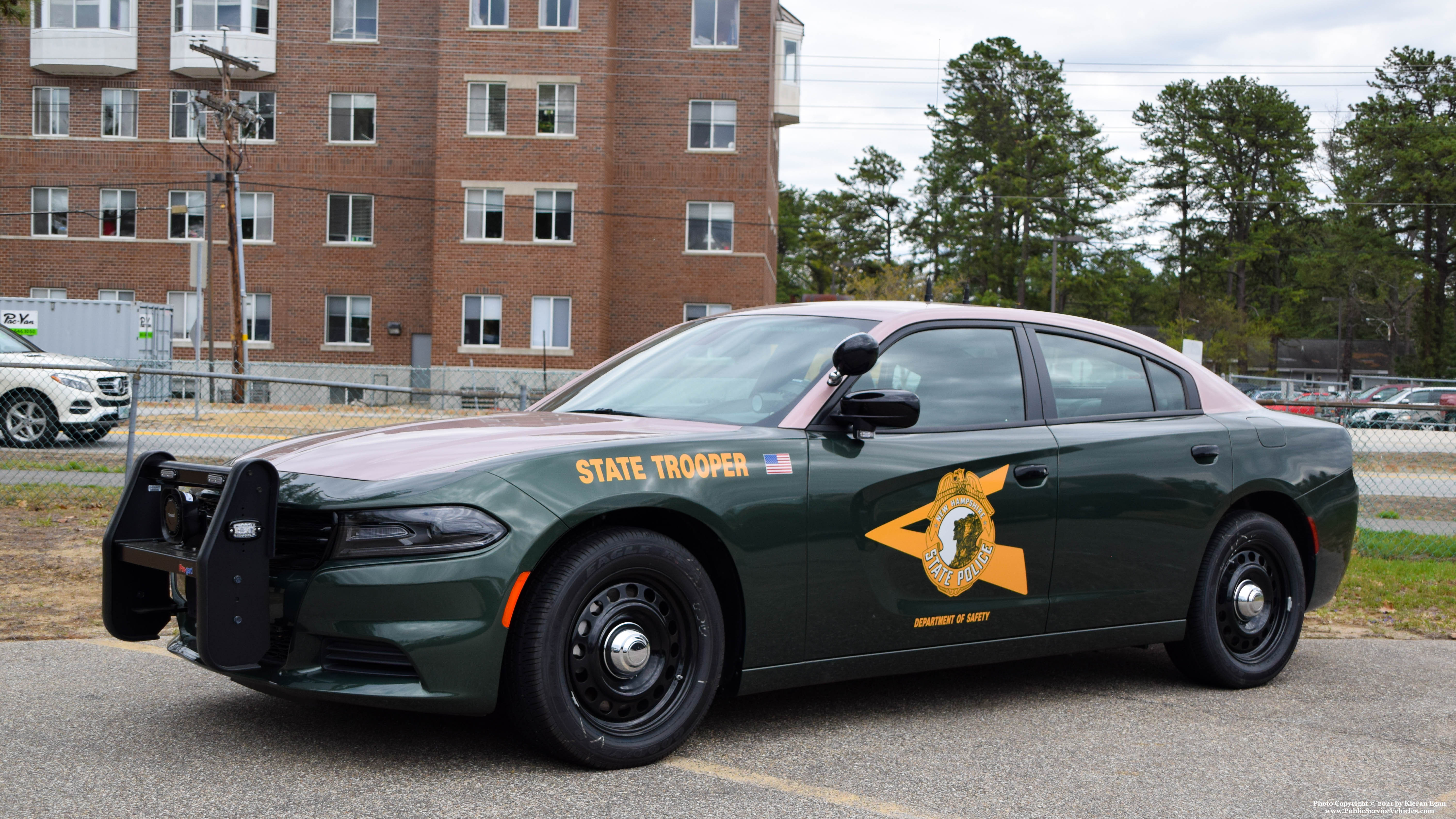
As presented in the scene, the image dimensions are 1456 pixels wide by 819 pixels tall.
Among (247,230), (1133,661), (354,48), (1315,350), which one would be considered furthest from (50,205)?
(1315,350)

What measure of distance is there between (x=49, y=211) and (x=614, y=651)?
42.2m

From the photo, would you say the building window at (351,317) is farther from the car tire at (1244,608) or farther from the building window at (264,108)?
the car tire at (1244,608)

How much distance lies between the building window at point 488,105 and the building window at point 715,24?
19.5ft

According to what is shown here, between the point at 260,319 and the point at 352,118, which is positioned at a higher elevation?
the point at 352,118

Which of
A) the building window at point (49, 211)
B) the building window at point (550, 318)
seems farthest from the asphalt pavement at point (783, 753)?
the building window at point (49, 211)

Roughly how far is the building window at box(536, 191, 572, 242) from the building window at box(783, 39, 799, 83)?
8435 millimetres

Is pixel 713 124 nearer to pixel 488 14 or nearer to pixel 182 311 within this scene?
pixel 488 14

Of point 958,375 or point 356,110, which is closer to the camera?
point 958,375

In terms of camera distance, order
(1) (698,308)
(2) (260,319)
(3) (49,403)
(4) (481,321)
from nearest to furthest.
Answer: (3) (49,403) < (4) (481,321) < (1) (698,308) < (2) (260,319)

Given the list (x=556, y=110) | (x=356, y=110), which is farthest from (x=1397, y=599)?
(x=356, y=110)

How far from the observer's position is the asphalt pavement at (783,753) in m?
3.69

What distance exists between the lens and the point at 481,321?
37.5 meters

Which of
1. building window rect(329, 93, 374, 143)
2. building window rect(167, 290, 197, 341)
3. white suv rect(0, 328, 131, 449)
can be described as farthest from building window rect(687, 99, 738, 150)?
white suv rect(0, 328, 131, 449)

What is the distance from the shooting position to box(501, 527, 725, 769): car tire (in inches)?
149
